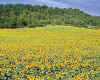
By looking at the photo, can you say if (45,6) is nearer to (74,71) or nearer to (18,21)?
(18,21)

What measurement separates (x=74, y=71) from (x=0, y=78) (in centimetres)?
380

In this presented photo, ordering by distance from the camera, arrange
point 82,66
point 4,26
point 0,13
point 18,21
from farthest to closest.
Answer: point 0,13
point 18,21
point 4,26
point 82,66

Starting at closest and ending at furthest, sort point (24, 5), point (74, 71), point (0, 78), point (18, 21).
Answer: point (0, 78) → point (74, 71) → point (18, 21) → point (24, 5)

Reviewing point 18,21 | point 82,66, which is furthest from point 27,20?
point 82,66

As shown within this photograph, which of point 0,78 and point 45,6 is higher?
point 45,6

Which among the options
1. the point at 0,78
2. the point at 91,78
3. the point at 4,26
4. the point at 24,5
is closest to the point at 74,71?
the point at 91,78

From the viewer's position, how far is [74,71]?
37.5 feet

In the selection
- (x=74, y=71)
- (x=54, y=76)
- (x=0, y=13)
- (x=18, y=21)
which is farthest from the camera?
(x=0, y=13)

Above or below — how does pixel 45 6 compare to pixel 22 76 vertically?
above

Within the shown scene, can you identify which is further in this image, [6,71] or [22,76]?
[6,71]

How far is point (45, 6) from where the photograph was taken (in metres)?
176

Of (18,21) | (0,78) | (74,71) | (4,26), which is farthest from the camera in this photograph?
(18,21)

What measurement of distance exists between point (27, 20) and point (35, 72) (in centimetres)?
9533

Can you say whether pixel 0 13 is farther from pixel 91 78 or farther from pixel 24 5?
pixel 91 78
